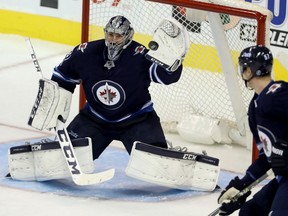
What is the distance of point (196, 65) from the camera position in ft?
20.3

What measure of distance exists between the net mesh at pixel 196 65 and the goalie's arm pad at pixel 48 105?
966 mm

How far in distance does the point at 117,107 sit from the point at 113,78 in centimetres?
15

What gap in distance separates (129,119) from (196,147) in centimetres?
77

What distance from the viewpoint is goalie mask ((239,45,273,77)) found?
357 centimetres

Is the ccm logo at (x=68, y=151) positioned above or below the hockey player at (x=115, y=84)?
below

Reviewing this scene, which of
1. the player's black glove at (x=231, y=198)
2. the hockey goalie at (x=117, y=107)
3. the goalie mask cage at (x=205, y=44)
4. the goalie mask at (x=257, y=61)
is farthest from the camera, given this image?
the goalie mask cage at (x=205, y=44)

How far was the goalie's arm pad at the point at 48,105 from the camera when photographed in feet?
16.0

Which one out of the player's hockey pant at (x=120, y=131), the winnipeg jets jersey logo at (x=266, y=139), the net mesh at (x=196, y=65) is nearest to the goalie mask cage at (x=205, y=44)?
the net mesh at (x=196, y=65)

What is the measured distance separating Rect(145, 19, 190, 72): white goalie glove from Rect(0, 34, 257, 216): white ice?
621mm

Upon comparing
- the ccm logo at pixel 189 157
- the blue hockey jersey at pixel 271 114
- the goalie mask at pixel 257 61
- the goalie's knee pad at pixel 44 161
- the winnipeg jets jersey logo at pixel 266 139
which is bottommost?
the goalie's knee pad at pixel 44 161

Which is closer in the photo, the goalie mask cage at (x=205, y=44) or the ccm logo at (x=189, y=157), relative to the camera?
the ccm logo at (x=189, y=157)

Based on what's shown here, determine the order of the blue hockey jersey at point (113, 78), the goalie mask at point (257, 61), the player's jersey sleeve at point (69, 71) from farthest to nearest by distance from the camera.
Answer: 1. the player's jersey sleeve at point (69, 71)
2. the blue hockey jersey at point (113, 78)
3. the goalie mask at point (257, 61)

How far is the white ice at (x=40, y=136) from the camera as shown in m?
4.47

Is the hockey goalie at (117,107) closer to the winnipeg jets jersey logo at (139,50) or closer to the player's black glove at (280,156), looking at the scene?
the winnipeg jets jersey logo at (139,50)
